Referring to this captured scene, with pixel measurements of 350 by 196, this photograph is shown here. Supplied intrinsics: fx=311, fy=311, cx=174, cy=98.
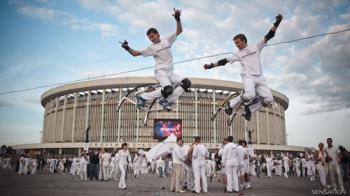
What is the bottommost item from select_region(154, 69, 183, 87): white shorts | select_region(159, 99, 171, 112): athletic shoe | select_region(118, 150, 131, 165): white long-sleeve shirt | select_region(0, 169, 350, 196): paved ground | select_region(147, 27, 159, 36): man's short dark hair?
select_region(0, 169, 350, 196): paved ground

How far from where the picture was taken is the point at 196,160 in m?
13.1

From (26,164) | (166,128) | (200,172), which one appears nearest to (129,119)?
(166,128)

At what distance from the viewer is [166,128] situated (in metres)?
42.4

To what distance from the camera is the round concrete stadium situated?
77312mm

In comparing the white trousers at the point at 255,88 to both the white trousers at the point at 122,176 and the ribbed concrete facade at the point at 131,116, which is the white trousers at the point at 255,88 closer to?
the white trousers at the point at 122,176

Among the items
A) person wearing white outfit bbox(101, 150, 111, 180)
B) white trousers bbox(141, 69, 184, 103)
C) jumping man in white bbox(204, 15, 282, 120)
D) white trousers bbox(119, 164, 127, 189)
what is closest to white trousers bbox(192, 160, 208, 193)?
white trousers bbox(119, 164, 127, 189)

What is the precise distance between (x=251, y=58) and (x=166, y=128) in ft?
111

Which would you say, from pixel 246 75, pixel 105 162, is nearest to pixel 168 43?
pixel 246 75

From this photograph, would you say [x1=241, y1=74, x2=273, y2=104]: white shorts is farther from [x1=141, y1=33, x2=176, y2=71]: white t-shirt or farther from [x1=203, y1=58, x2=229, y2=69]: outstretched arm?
[x1=141, y1=33, x2=176, y2=71]: white t-shirt

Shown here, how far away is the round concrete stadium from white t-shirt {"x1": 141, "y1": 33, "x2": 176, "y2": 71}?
201 ft

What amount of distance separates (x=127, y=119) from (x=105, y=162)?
5801 cm

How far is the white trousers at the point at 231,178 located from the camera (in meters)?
12.7

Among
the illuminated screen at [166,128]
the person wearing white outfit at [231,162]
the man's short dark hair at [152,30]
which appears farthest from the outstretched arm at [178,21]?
the illuminated screen at [166,128]

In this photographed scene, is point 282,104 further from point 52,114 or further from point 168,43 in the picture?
point 168,43
